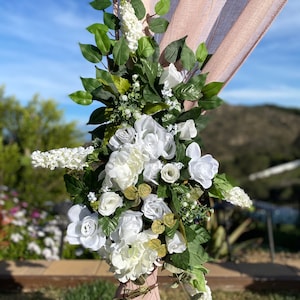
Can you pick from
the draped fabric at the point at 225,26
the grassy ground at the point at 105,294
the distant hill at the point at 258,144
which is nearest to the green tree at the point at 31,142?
the grassy ground at the point at 105,294

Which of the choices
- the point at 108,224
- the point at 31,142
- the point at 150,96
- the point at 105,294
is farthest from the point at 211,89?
the point at 31,142

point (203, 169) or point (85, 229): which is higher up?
point (203, 169)

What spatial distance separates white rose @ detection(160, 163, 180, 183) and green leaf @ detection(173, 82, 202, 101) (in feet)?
1.09

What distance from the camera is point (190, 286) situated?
2.37 metres

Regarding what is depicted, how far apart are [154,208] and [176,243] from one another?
18 cm

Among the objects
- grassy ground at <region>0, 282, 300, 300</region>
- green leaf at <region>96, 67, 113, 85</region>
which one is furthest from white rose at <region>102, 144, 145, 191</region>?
grassy ground at <region>0, 282, 300, 300</region>

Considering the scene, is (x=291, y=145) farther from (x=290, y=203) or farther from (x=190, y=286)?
(x=190, y=286)

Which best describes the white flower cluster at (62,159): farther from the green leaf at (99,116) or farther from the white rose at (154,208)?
the white rose at (154,208)

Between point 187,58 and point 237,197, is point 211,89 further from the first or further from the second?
point 237,197

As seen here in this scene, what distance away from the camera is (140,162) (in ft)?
6.97

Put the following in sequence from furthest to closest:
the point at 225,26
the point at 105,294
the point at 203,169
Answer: the point at 105,294 < the point at 225,26 < the point at 203,169

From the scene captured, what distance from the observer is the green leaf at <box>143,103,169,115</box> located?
88.8 inches

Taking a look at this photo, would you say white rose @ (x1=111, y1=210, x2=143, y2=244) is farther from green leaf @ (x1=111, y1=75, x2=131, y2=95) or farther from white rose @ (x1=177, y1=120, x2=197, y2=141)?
green leaf @ (x1=111, y1=75, x2=131, y2=95)

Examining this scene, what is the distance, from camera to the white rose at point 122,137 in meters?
2.20
